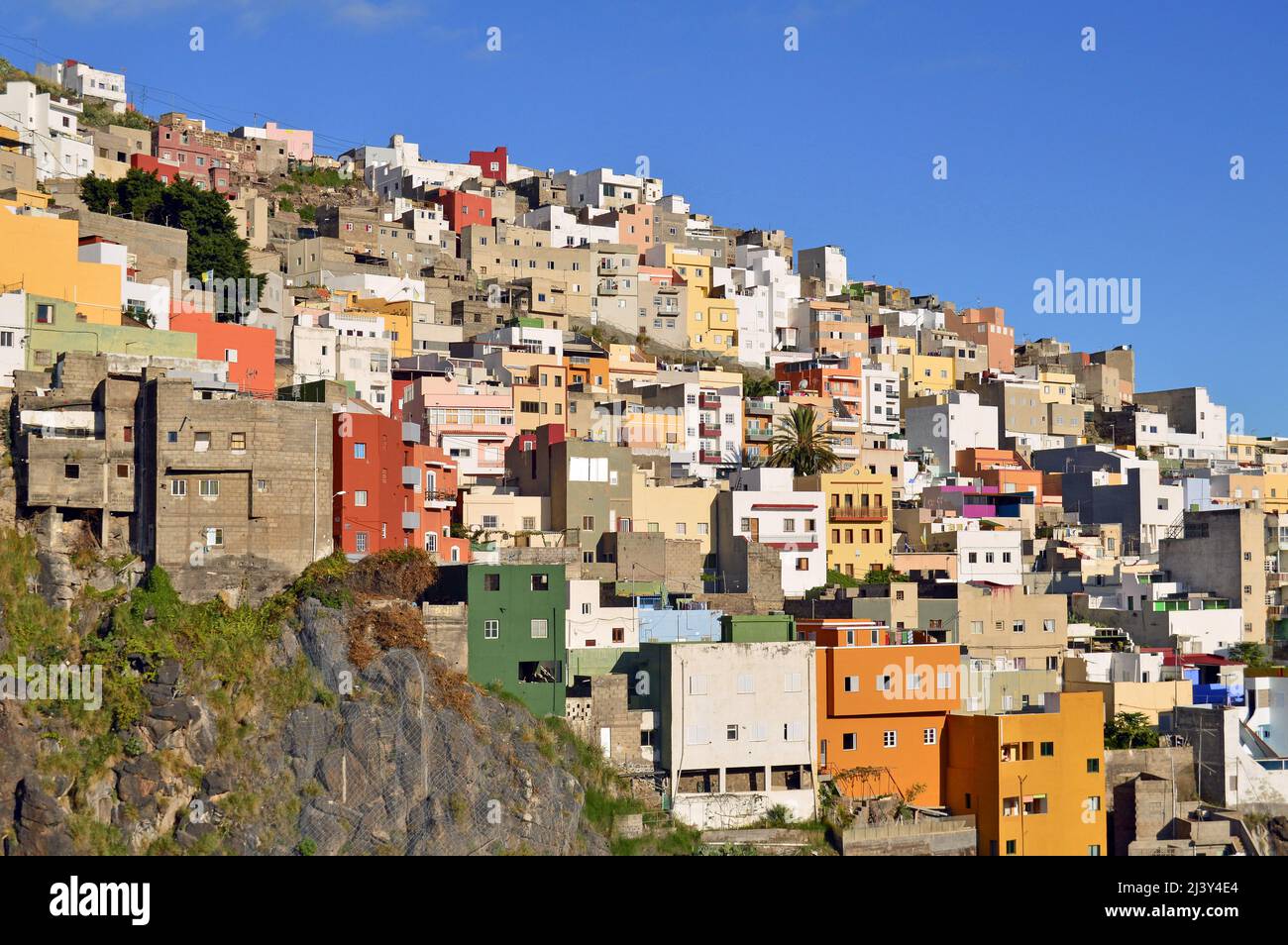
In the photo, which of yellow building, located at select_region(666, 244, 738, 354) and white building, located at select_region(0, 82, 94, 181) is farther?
yellow building, located at select_region(666, 244, 738, 354)

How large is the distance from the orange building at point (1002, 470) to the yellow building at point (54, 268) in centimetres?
3647

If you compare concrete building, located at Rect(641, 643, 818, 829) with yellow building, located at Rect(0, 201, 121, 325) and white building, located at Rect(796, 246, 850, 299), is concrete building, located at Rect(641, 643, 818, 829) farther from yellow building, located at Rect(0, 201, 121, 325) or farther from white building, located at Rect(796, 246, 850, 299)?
white building, located at Rect(796, 246, 850, 299)

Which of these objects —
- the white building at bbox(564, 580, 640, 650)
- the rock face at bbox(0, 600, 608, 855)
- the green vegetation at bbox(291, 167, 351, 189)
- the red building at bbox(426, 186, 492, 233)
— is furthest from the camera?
the green vegetation at bbox(291, 167, 351, 189)

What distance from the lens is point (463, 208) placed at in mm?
94500

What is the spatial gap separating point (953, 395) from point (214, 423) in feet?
148

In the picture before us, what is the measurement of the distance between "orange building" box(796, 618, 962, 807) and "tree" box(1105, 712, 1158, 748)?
215 inches

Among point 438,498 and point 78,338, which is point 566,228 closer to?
point 438,498

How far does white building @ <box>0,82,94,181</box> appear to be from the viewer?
80.6 m

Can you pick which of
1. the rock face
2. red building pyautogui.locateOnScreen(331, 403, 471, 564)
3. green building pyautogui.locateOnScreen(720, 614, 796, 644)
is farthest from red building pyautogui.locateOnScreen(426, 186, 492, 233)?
the rock face

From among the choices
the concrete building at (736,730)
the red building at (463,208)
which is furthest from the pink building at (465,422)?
the red building at (463,208)

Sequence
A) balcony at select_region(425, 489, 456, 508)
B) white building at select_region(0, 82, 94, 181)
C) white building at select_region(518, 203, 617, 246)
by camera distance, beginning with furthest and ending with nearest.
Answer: white building at select_region(518, 203, 617, 246) < white building at select_region(0, 82, 94, 181) < balcony at select_region(425, 489, 456, 508)

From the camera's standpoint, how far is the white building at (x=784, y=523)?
57.8m

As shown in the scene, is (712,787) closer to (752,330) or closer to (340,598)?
(340,598)

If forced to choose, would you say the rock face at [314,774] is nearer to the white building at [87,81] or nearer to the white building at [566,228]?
the white building at [566,228]
